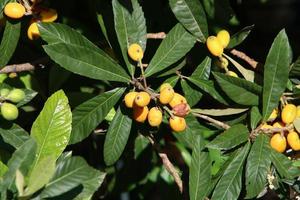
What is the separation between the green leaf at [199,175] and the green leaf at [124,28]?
244 mm

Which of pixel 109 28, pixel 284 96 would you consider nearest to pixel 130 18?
pixel 109 28

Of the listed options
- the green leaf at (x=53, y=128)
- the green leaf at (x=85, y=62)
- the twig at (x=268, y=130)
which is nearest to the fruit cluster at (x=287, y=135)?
the twig at (x=268, y=130)

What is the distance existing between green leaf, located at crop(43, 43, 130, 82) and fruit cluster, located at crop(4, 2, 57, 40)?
0.17 meters

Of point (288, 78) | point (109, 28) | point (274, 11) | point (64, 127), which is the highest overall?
point (109, 28)

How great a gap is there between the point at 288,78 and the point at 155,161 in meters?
0.77

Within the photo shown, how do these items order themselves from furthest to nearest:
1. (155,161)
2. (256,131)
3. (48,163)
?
(155,161), (256,131), (48,163)

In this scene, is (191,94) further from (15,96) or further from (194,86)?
(15,96)

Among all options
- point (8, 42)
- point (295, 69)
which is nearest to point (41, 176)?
point (8, 42)

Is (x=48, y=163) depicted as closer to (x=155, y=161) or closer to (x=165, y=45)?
(x=165, y=45)

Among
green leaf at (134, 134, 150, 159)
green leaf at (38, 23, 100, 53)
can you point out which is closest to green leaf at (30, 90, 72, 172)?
green leaf at (38, 23, 100, 53)

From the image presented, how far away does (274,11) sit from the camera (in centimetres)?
381

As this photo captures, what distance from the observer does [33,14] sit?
1.45 meters

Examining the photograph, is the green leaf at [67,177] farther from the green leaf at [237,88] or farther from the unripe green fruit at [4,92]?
the green leaf at [237,88]

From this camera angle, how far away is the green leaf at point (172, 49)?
4.69 ft
